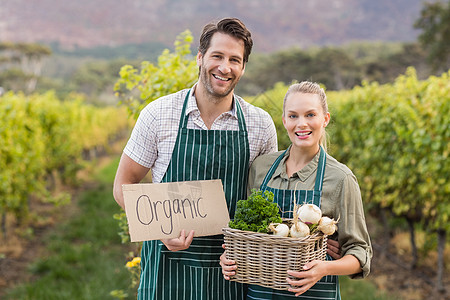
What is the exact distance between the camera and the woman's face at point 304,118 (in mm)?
1953

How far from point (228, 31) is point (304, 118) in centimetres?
53

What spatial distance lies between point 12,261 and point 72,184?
21.1 feet

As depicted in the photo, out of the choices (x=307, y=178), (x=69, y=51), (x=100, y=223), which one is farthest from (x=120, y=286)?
(x=69, y=51)

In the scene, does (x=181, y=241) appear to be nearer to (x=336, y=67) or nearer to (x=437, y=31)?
(x=437, y=31)

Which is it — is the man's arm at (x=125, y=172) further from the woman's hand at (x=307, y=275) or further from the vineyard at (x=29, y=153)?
the vineyard at (x=29, y=153)

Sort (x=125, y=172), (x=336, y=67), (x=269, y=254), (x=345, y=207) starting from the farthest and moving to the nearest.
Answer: (x=336, y=67) → (x=125, y=172) → (x=345, y=207) → (x=269, y=254)

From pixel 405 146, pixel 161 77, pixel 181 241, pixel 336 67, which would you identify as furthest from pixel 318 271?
pixel 336 67

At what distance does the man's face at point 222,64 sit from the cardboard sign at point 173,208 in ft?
1.44

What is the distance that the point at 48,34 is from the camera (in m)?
114

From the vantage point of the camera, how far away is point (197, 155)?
85.0 inches

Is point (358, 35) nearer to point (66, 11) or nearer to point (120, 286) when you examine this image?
point (66, 11)

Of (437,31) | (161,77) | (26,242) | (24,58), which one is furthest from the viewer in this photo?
(24,58)

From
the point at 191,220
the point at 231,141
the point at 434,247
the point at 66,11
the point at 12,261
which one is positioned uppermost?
the point at 66,11

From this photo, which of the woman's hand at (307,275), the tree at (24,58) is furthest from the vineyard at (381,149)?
the tree at (24,58)
